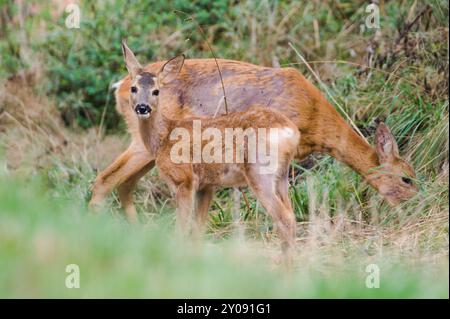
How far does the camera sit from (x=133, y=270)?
5898 mm

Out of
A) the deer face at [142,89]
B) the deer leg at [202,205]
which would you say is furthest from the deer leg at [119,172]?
the deer face at [142,89]

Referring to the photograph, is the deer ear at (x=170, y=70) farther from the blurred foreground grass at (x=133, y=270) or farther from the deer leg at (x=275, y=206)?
the blurred foreground grass at (x=133, y=270)

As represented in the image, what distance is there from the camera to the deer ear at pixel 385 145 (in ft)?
30.8

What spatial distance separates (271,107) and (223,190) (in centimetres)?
205

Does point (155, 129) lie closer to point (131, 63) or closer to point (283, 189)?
point (131, 63)

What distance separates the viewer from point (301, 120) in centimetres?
943

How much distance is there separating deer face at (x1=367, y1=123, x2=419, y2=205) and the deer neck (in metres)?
1.95

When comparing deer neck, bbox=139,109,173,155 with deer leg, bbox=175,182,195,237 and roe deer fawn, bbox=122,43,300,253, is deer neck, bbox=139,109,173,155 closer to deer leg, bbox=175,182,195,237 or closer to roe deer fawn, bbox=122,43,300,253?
roe deer fawn, bbox=122,43,300,253

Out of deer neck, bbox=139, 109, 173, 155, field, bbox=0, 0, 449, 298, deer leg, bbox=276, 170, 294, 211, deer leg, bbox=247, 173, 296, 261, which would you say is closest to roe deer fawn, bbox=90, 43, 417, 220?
field, bbox=0, 0, 449, 298

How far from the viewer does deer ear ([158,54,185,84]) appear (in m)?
9.11

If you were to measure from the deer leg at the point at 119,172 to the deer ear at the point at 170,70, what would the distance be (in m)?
0.89
